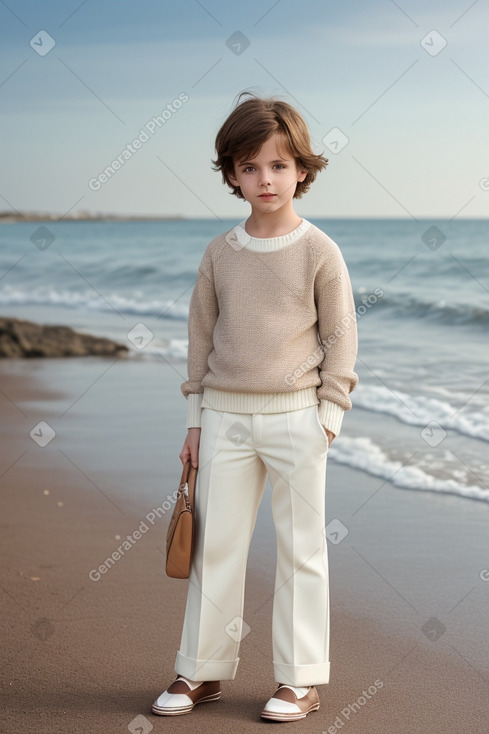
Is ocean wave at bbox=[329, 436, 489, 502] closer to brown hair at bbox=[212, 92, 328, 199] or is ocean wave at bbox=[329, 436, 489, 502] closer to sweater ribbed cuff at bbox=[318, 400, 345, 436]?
sweater ribbed cuff at bbox=[318, 400, 345, 436]

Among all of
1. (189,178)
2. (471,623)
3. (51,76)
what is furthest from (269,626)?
(51,76)

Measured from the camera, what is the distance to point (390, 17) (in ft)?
46.6

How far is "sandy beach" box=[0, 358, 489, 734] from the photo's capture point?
109 inches

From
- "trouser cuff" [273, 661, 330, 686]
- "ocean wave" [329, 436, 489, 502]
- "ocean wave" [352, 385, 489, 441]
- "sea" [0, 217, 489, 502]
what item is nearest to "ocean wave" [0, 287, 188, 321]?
"sea" [0, 217, 489, 502]

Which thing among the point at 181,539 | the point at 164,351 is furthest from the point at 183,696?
the point at 164,351

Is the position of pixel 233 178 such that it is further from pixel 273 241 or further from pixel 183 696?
pixel 183 696

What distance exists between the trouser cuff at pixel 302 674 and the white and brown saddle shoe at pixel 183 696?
216 millimetres

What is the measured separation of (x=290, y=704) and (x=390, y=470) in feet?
8.85

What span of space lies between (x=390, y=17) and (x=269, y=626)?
12.7 meters

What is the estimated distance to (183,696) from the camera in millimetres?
2771

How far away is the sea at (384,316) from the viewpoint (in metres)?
5.75

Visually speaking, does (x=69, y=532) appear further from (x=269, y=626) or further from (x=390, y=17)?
(x=390, y=17)

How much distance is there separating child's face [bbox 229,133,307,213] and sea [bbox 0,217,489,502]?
2664 millimetres

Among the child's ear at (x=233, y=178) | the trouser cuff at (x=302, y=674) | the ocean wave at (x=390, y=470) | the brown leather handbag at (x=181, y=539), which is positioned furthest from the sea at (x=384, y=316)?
the child's ear at (x=233, y=178)
